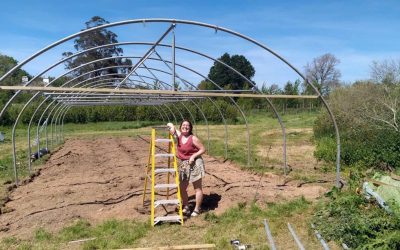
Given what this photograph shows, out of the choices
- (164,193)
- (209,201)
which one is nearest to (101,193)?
(164,193)

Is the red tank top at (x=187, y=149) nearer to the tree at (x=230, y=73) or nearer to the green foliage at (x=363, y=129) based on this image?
the green foliage at (x=363, y=129)

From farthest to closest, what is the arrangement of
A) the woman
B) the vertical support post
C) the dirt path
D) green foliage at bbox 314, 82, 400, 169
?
green foliage at bbox 314, 82, 400, 169, the dirt path, the woman, the vertical support post

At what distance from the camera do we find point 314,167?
36.6 ft

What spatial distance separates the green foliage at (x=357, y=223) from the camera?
181 inches

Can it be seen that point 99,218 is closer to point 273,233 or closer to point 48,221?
point 48,221

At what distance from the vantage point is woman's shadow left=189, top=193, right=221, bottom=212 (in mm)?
7055

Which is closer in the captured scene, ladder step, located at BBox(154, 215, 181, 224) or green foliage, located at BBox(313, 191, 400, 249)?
green foliage, located at BBox(313, 191, 400, 249)

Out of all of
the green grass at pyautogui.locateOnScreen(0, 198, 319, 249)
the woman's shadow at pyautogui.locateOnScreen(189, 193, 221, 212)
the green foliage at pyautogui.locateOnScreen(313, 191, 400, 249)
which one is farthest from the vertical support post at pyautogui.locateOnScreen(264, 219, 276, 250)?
the woman's shadow at pyautogui.locateOnScreen(189, 193, 221, 212)

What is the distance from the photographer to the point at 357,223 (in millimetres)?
5113

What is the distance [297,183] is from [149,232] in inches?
161

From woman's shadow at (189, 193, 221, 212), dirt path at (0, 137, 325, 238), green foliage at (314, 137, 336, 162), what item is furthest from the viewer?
green foliage at (314, 137, 336, 162)

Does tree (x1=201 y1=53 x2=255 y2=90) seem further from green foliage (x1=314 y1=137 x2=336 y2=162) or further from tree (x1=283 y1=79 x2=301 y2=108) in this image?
green foliage (x1=314 y1=137 x2=336 y2=162)

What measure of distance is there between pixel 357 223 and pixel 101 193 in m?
5.23

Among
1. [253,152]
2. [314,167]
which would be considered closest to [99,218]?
[314,167]
